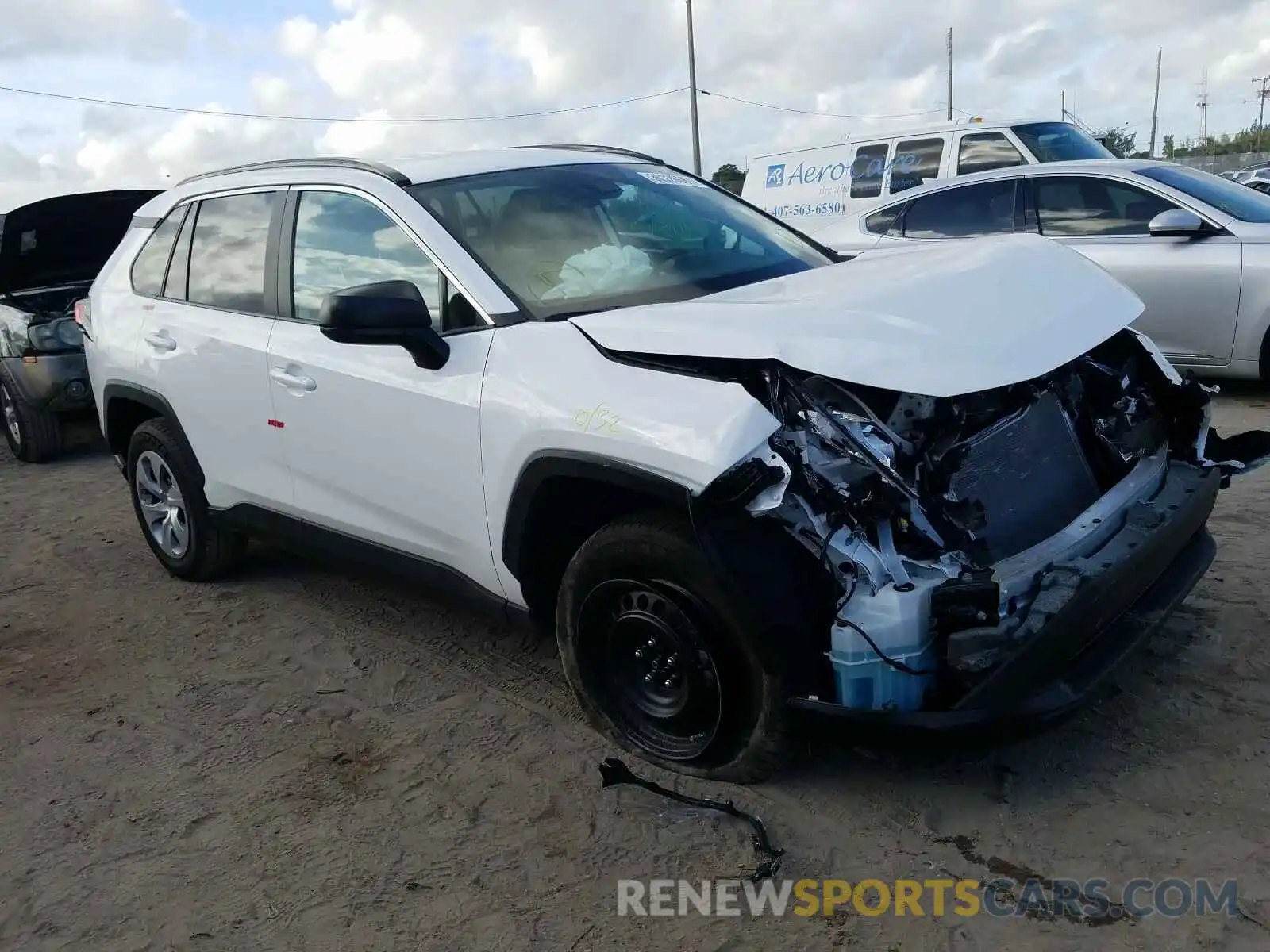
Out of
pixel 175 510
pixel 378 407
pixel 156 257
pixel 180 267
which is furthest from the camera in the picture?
pixel 175 510

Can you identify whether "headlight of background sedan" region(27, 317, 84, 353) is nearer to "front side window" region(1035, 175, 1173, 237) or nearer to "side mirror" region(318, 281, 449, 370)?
"side mirror" region(318, 281, 449, 370)

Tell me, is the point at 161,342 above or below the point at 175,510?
above

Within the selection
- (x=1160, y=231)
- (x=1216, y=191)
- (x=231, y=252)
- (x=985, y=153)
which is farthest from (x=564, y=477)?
(x=985, y=153)

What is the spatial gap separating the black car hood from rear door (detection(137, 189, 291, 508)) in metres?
3.95

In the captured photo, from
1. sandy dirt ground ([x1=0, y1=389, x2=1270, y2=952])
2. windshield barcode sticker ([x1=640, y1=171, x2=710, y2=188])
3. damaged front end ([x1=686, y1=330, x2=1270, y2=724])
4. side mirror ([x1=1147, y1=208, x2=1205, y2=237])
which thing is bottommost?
sandy dirt ground ([x1=0, y1=389, x2=1270, y2=952])

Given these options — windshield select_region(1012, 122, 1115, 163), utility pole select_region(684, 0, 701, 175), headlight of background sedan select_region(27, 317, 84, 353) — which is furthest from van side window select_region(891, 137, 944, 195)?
utility pole select_region(684, 0, 701, 175)

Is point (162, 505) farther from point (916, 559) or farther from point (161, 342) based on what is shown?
point (916, 559)

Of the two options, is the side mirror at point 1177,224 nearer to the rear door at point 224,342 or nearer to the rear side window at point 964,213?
the rear side window at point 964,213

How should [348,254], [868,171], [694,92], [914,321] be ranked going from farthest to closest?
[694,92] → [868,171] → [348,254] → [914,321]

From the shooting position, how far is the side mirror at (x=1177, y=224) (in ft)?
22.1

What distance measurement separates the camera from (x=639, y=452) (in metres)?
2.87

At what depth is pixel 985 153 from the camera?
10.2 m

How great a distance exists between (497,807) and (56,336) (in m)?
6.68

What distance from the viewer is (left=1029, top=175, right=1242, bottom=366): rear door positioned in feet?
22.4
